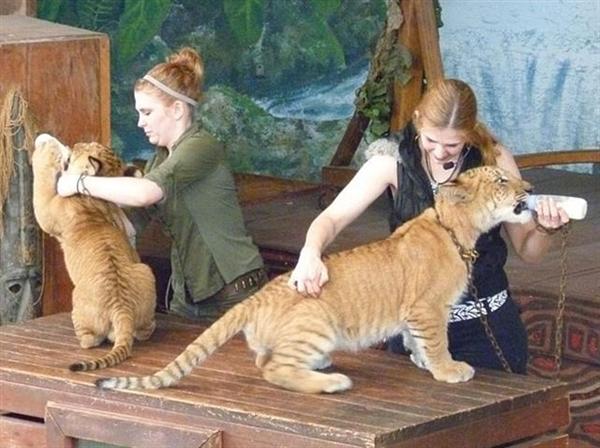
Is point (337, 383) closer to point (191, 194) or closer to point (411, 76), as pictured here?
point (191, 194)

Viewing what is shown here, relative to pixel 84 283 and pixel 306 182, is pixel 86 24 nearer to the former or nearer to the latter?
pixel 306 182

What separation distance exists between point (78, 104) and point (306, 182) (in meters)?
2.77

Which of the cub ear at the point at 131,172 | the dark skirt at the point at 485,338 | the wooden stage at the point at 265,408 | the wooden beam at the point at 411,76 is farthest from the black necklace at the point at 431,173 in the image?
the wooden beam at the point at 411,76

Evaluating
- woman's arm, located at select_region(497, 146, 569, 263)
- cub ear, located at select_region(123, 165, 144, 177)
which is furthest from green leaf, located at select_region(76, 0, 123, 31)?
woman's arm, located at select_region(497, 146, 569, 263)

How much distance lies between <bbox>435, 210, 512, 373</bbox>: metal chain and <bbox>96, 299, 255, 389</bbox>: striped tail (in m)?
0.63

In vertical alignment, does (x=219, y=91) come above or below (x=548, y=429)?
below

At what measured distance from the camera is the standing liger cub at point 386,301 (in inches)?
198

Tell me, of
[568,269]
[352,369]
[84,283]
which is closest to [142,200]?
[84,283]

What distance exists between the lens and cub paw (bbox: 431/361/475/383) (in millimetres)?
5105

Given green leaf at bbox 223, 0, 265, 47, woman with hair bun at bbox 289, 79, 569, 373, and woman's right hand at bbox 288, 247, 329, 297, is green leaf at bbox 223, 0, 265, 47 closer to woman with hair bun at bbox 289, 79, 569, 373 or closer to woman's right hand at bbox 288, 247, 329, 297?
woman with hair bun at bbox 289, 79, 569, 373

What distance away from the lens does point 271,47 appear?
32.5ft

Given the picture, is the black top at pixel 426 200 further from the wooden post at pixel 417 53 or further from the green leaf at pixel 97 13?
the green leaf at pixel 97 13

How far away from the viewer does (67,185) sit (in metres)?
5.91

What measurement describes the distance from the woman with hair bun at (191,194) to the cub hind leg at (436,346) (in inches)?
44.4
